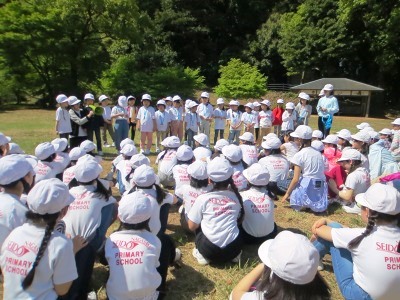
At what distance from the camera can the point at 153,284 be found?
320 centimetres

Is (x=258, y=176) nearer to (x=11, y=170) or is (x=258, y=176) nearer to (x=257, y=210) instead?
(x=257, y=210)

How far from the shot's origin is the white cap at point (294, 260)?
6.72 ft

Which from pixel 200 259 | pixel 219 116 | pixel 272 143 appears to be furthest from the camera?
pixel 219 116

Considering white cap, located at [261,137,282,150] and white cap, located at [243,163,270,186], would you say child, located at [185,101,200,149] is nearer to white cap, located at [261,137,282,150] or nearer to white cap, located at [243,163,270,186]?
white cap, located at [261,137,282,150]

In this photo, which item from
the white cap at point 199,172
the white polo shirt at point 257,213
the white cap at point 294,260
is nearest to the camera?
the white cap at point 294,260

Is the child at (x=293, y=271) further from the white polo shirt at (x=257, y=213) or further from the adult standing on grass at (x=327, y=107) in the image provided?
the adult standing on grass at (x=327, y=107)

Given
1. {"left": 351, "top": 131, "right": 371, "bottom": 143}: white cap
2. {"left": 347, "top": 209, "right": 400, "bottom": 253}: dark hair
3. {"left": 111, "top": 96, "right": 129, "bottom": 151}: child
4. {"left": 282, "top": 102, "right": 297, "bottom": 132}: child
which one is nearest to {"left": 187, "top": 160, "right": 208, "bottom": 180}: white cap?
{"left": 347, "top": 209, "right": 400, "bottom": 253}: dark hair

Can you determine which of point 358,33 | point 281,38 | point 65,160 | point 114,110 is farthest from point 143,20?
point 65,160

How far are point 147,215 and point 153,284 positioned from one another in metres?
0.59

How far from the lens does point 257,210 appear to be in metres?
4.66

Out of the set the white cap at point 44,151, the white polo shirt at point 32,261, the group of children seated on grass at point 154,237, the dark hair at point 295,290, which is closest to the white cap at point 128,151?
the group of children seated on grass at point 154,237

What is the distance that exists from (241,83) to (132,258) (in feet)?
93.3

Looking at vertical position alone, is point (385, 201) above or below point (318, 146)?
above

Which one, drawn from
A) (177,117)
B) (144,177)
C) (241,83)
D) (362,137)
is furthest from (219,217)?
(241,83)
